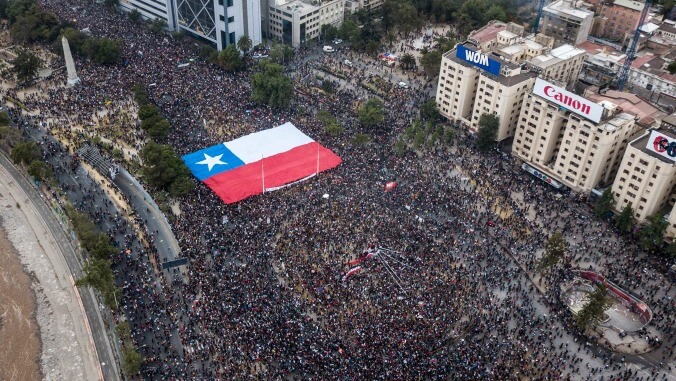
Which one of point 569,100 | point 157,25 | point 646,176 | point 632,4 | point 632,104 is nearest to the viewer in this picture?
point 646,176

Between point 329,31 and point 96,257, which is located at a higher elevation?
point 329,31

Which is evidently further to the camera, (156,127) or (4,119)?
(4,119)

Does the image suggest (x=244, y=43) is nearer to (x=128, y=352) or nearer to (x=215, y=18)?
(x=215, y=18)

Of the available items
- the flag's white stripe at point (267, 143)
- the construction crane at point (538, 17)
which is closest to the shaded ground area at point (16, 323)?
the flag's white stripe at point (267, 143)

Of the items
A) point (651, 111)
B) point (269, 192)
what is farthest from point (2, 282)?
point (651, 111)

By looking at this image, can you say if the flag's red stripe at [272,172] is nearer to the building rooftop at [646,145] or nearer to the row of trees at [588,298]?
the row of trees at [588,298]

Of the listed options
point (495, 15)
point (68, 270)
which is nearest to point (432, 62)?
point (495, 15)

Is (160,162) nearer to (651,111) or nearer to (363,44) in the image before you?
(363,44)
